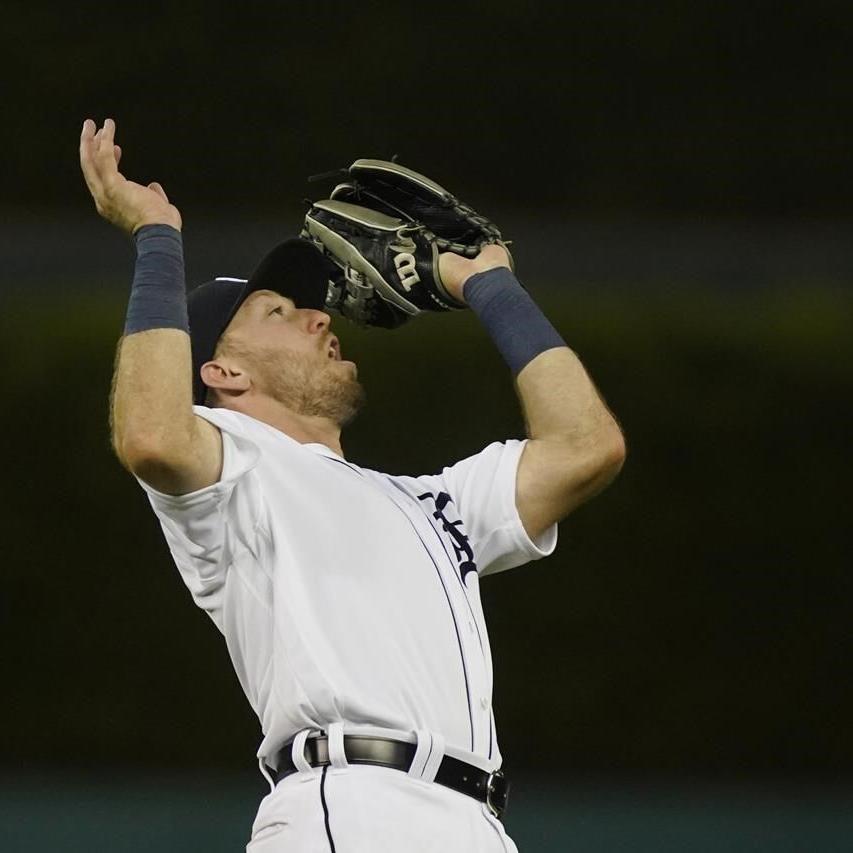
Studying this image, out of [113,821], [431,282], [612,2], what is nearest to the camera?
[431,282]

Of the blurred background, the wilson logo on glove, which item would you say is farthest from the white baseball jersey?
the blurred background

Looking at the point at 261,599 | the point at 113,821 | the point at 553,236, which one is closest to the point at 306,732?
the point at 261,599

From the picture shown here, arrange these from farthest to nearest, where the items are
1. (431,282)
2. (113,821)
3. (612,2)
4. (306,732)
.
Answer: (612,2) < (113,821) < (431,282) < (306,732)

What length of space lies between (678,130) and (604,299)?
488mm

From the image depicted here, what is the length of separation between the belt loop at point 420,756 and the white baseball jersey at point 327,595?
Result: 0.03 metres

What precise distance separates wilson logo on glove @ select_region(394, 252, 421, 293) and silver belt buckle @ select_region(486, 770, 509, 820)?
2.46 ft

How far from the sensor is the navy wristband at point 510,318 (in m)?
2.21

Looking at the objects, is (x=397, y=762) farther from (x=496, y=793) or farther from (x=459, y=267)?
(x=459, y=267)

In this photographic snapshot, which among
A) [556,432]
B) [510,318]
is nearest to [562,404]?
[556,432]

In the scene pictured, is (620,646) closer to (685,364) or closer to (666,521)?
(666,521)

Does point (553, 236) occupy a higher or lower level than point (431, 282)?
higher

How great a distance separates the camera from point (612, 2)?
171 inches

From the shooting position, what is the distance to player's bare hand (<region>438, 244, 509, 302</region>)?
2.31 metres

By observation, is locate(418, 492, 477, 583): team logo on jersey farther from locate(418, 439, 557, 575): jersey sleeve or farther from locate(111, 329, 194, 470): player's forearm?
locate(111, 329, 194, 470): player's forearm
